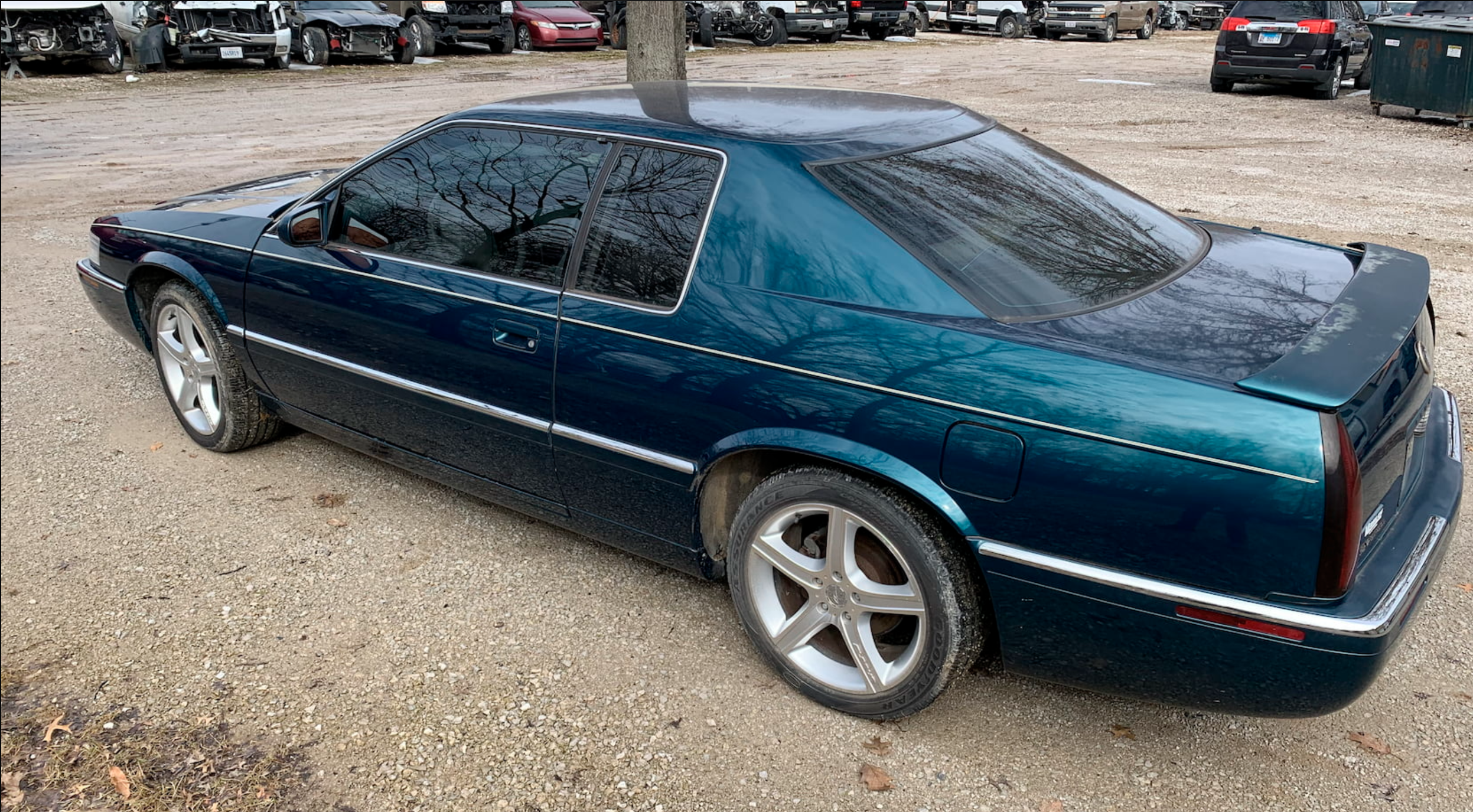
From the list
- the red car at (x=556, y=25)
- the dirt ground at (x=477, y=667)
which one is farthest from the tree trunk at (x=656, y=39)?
the red car at (x=556, y=25)

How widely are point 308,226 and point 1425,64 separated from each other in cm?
1378

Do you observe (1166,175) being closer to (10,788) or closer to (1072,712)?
(1072,712)

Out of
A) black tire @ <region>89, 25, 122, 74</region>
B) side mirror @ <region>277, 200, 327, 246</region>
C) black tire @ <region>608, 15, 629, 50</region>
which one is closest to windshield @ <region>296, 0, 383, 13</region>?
black tire @ <region>89, 25, 122, 74</region>

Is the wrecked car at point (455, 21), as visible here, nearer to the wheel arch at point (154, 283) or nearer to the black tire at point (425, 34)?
the black tire at point (425, 34)

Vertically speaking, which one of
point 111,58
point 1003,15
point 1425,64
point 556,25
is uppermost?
point 1003,15

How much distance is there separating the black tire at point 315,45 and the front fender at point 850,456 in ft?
63.5

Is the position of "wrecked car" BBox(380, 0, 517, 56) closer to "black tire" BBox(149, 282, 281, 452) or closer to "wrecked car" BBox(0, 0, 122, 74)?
"wrecked car" BBox(0, 0, 122, 74)

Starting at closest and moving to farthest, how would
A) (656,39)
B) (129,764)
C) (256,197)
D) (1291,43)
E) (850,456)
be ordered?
1. (850,456)
2. (129,764)
3. (256,197)
4. (656,39)
5. (1291,43)

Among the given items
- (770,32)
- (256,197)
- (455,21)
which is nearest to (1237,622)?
(256,197)

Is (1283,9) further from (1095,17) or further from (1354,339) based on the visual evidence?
(1095,17)

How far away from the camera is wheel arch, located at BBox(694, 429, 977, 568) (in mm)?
2592

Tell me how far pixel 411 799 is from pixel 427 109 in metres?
13.3

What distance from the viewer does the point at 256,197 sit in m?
4.77

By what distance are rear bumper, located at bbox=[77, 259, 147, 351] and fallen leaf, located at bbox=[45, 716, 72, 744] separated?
232cm
